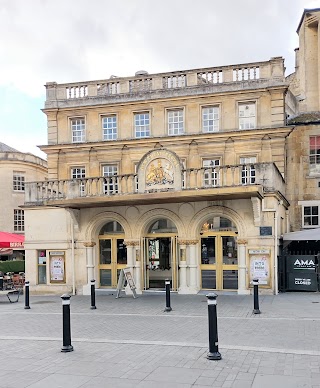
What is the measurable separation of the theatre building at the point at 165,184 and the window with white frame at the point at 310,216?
887 millimetres

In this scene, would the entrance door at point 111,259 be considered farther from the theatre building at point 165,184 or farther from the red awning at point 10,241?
the red awning at point 10,241

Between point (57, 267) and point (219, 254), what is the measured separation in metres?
6.60

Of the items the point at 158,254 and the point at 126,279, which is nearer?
the point at 126,279

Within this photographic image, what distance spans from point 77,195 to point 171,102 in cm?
720

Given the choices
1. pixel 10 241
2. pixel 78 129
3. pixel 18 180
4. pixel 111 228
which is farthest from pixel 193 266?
pixel 18 180

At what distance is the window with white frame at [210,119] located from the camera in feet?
69.8

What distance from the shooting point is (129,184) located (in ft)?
64.2

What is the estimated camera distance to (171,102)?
2159 cm

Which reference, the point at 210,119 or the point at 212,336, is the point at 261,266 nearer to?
the point at 210,119

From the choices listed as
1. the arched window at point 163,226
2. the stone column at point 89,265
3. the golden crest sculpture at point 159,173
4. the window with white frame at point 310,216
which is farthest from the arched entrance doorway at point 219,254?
the window with white frame at point 310,216

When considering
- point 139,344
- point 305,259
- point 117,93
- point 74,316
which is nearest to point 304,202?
point 305,259

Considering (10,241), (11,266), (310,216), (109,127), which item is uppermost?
(109,127)

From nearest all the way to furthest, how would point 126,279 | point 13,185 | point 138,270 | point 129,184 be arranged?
point 126,279
point 138,270
point 129,184
point 13,185

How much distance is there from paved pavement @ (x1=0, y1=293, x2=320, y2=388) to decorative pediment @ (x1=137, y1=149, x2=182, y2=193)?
4.14 meters
